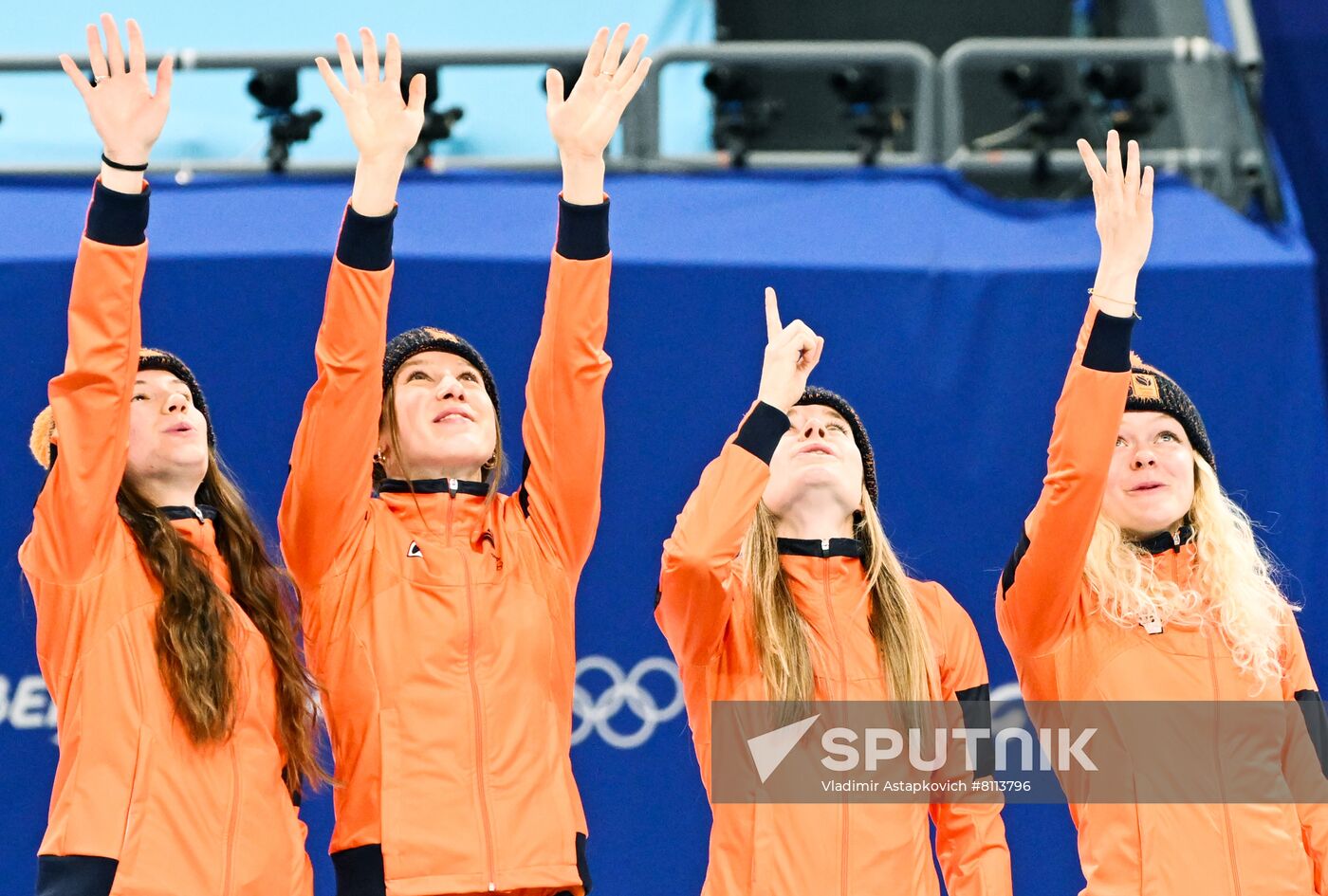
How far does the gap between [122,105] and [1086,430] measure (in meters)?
1.63

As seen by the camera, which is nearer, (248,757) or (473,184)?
(248,757)

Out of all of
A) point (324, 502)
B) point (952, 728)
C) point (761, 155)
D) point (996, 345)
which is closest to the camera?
point (324, 502)

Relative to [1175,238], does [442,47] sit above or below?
above

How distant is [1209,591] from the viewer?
2.95 metres

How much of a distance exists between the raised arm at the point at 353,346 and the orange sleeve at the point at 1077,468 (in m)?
1.14

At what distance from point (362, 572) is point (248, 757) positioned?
37 cm

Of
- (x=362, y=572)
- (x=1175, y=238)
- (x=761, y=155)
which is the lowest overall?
(x=362, y=572)

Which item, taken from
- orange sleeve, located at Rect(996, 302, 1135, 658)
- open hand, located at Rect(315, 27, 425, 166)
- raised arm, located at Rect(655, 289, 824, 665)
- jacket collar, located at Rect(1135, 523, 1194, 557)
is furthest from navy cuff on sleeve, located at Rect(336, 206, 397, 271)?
jacket collar, located at Rect(1135, 523, 1194, 557)

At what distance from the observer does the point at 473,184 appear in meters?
4.26

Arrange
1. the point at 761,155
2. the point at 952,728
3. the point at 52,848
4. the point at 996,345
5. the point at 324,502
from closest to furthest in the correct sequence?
1. the point at 52,848
2. the point at 324,502
3. the point at 952,728
4. the point at 996,345
5. the point at 761,155

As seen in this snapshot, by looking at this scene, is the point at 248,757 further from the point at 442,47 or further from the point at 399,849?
the point at 442,47

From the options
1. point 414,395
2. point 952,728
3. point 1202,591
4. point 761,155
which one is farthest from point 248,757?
point 761,155

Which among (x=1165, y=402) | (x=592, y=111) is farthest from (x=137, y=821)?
(x=1165, y=402)

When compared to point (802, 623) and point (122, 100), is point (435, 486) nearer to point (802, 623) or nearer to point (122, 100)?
point (802, 623)
